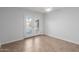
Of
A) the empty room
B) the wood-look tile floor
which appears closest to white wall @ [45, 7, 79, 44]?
the empty room

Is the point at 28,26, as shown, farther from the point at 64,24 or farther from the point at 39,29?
the point at 64,24

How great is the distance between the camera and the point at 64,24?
151cm

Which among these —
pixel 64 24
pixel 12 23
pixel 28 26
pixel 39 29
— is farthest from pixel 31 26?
pixel 64 24

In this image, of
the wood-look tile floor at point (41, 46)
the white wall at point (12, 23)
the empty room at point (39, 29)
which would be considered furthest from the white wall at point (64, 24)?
the white wall at point (12, 23)

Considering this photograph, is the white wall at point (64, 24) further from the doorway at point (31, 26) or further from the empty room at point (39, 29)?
the doorway at point (31, 26)

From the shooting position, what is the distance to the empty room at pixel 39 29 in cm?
140

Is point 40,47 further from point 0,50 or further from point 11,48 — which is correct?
point 0,50

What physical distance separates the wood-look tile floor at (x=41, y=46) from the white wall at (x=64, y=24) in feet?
0.38

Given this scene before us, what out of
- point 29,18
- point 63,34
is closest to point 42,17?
point 29,18

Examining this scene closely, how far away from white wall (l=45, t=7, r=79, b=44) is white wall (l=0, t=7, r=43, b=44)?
0.89ft

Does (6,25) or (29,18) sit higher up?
(29,18)
